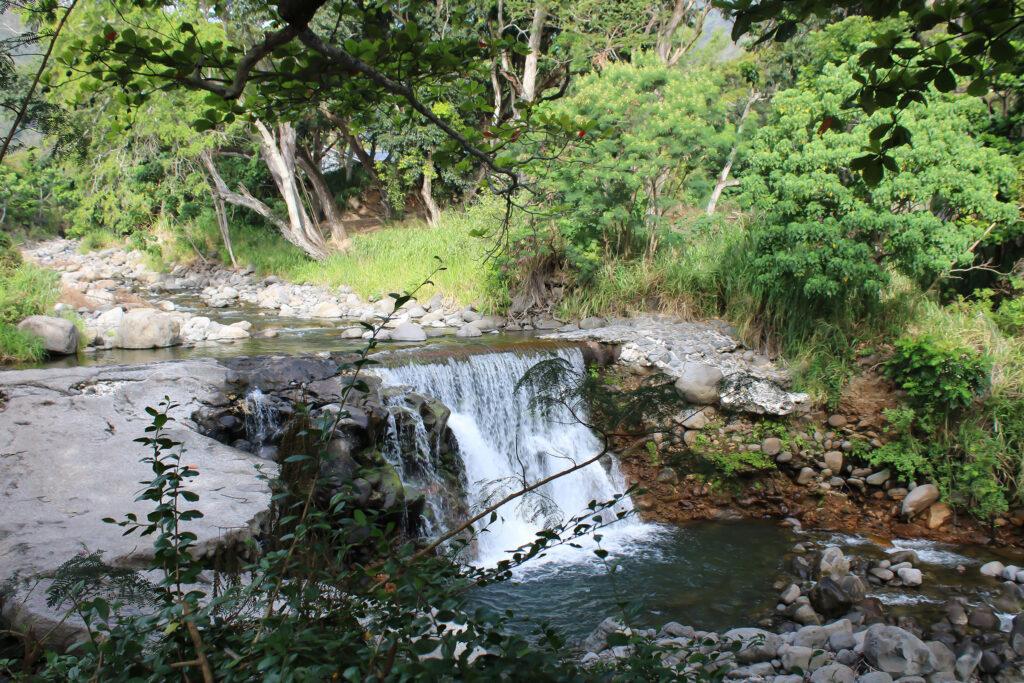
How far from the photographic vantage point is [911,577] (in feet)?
17.8

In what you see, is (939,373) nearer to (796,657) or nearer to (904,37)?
(796,657)

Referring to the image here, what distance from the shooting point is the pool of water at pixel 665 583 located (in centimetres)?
495

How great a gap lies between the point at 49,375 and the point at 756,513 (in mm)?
6656

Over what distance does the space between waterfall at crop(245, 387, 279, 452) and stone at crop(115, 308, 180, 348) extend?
384cm

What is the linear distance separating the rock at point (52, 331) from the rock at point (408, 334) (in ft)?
13.1

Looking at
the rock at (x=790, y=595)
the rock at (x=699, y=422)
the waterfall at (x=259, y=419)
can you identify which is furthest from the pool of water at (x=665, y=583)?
the waterfall at (x=259, y=419)

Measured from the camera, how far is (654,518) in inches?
268

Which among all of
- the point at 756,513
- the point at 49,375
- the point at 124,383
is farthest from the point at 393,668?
the point at 756,513

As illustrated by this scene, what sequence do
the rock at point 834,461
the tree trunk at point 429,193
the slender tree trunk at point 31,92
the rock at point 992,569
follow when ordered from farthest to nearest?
1. the tree trunk at point 429,193
2. the rock at point 834,461
3. the rock at point 992,569
4. the slender tree trunk at point 31,92

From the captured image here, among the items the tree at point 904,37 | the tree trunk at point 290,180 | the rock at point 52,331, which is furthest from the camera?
the tree trunk at point 290,180

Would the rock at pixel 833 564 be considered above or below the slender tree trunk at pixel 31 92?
below

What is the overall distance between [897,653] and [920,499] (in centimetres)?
304

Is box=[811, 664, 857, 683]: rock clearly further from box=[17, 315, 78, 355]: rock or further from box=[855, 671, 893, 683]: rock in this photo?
box=[17, 315, 78, 355]: rock

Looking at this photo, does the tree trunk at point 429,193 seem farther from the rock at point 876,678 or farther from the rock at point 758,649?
the rock at point 876,678
